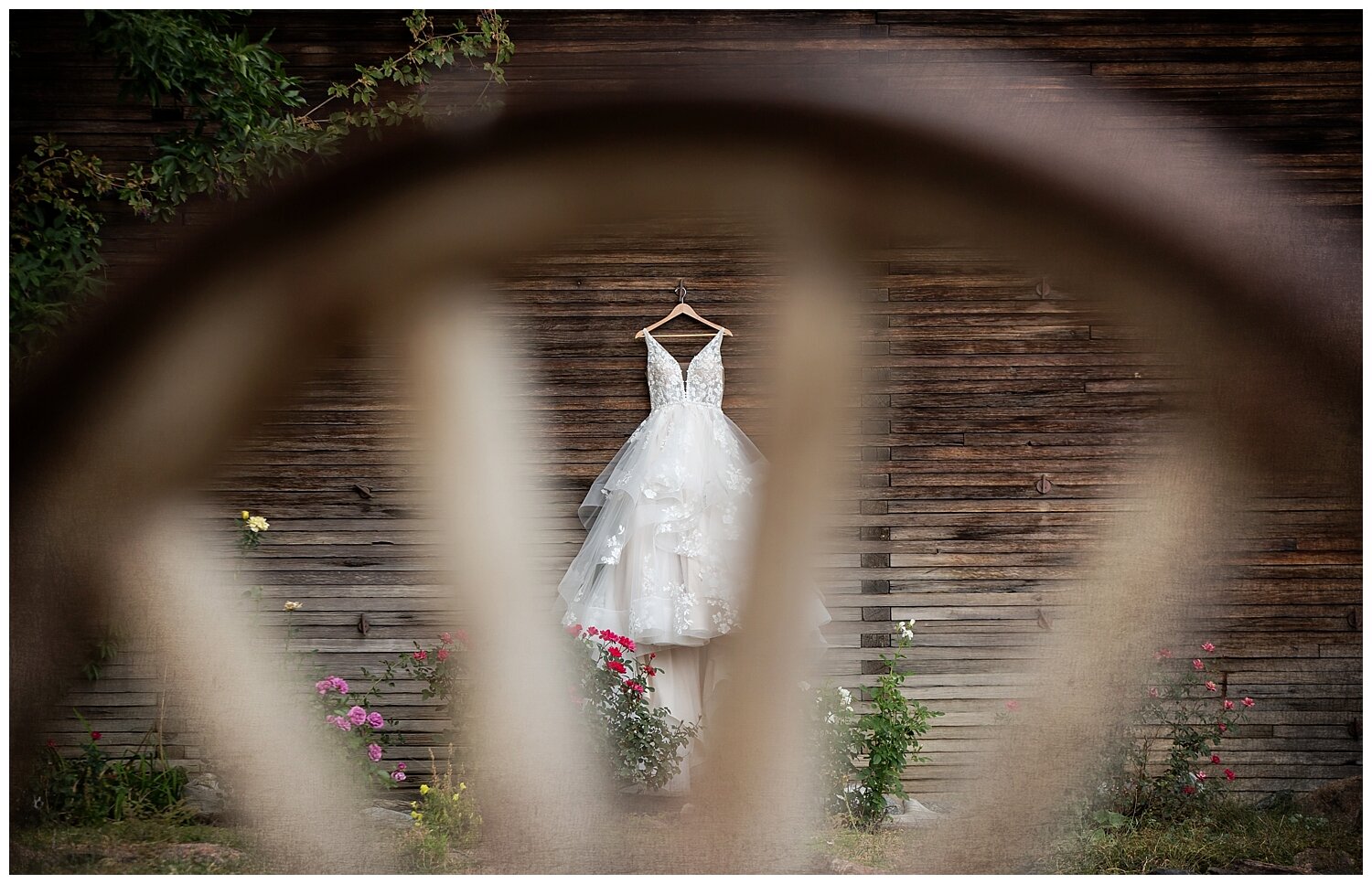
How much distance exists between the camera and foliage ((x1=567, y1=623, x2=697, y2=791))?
1928mm

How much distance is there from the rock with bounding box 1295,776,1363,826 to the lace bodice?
63.6 inches

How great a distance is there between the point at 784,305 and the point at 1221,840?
214 centimetres

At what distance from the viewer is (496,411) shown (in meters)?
0.42

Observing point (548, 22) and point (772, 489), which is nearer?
point (772, 489)

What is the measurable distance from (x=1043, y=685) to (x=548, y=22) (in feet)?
6.91

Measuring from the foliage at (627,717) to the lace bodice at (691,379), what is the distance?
560 mm

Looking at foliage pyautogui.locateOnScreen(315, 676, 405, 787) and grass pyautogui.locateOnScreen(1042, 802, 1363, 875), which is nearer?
grass pyautogui.locateOnScreen(1042, 802, 1363, 875)

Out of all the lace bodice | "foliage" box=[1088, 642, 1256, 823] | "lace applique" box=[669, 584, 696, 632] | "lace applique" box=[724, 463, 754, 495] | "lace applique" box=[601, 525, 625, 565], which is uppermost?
the lace bodice

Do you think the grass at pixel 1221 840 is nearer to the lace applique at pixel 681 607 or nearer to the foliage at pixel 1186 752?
the foliage at pixel 1186 752

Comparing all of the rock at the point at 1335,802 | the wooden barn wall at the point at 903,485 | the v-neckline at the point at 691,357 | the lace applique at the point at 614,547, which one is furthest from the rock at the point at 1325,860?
the v-neckline at the point at 691,357

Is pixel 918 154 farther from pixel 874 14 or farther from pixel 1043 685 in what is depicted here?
pixel 874 14

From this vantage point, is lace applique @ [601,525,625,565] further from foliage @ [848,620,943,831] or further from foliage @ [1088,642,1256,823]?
foliage @ [1088,642,1256,823]

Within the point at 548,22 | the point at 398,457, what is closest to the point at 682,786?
the point at 398,457

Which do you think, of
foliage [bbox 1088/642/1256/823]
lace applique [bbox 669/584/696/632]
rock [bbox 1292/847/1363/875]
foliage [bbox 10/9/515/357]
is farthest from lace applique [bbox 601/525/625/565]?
rock [bbox 1292/847/1363/875]
